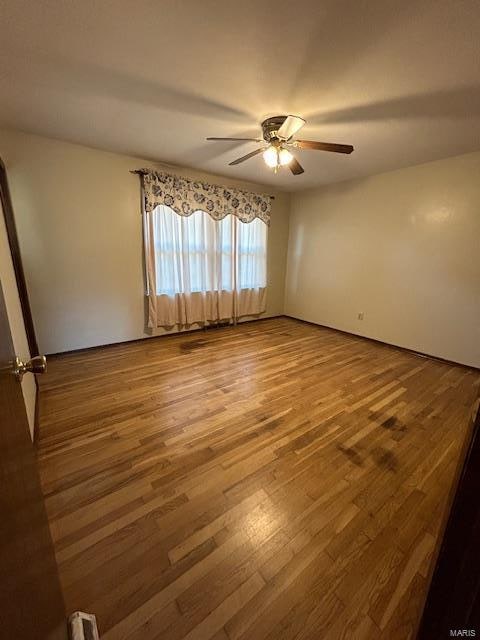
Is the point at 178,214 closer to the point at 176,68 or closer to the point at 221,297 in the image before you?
the point at 221,297

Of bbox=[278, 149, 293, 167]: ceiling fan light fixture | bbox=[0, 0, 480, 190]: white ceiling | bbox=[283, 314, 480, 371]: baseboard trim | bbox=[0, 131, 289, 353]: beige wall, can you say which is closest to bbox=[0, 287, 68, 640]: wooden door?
bbox=[0, 0, 480, 190]: white ceiling

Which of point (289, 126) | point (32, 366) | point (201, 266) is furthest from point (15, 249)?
point (289, 126)

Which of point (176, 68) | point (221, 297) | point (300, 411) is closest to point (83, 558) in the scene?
point (300, 411)

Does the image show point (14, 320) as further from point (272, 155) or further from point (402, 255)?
point (402, 255)

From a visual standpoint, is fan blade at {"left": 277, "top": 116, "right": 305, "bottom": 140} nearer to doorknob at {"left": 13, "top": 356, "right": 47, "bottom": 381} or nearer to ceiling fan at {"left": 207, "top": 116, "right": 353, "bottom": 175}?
ceiling fan at {"left": 207, "top": 116, "right": 353, "bottom": 175}

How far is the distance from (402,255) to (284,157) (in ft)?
6.96

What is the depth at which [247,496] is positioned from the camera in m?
1.33

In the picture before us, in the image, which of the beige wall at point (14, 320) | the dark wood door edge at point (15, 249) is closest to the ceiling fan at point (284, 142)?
the beige wall at point (14, 320)

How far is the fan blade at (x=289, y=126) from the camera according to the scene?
186cm

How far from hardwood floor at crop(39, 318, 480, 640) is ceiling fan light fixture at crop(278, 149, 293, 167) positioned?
6.62 ft

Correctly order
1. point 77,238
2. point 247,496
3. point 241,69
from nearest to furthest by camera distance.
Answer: point 247,496 → point 241,69 → point 77,238

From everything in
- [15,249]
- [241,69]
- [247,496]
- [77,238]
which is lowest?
[247,496]

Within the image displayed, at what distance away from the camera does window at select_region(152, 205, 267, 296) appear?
334cm

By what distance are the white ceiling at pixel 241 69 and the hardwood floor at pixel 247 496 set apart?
1.84 metres
